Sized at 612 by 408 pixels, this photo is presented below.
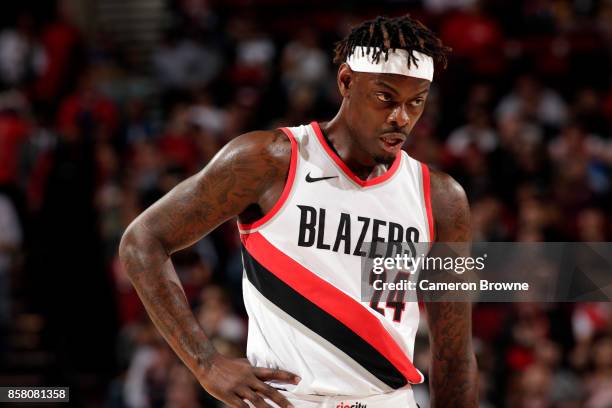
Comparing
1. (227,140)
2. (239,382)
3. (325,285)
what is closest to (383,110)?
(325,285)

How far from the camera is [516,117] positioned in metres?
9.62

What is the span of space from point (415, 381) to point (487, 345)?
4.25 meters

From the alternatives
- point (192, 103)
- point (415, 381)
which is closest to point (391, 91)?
point (415, 381)

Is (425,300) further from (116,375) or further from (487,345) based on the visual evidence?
(116,375)

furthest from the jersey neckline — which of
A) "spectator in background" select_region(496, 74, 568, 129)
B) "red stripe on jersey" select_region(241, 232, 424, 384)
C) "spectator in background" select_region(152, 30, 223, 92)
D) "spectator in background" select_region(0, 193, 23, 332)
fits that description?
"spectator in background" select_region(152, 30, 223, 92)

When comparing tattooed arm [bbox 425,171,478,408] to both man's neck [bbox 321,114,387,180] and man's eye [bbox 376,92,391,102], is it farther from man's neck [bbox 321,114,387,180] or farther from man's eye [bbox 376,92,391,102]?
man's eye [bbox 376,92,391,102]

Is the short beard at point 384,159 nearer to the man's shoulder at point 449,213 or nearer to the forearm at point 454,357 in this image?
the man's shoulder at point 449,213

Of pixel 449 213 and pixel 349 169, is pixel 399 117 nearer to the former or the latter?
pixel 349 169

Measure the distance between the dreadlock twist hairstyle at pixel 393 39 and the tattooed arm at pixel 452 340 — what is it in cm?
48

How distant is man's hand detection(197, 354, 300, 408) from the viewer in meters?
3.10

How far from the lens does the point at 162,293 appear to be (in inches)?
130

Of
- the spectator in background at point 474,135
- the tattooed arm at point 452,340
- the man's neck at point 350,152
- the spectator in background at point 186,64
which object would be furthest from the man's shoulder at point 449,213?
the spectator in background at point 186,64

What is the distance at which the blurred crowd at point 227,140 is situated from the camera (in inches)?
303

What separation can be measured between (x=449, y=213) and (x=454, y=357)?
56 centimetres
